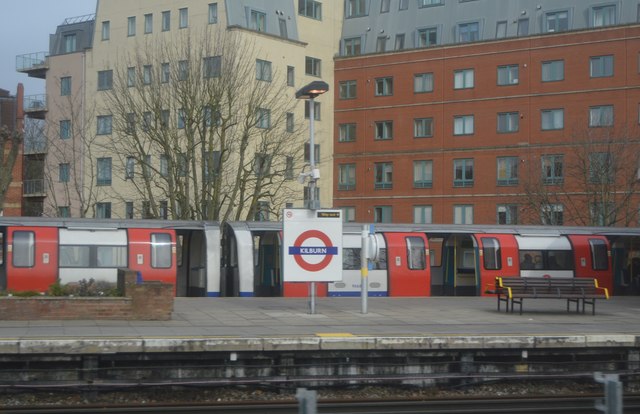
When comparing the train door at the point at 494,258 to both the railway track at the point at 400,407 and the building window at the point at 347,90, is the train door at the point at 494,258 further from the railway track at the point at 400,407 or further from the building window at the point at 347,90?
the building window at the point at 347,90

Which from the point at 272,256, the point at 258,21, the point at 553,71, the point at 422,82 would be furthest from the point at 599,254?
the point at 258,21

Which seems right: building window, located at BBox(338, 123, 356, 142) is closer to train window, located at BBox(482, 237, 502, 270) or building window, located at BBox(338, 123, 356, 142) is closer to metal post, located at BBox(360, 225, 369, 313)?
train window, located at BBox(482, 237, 502, 270)

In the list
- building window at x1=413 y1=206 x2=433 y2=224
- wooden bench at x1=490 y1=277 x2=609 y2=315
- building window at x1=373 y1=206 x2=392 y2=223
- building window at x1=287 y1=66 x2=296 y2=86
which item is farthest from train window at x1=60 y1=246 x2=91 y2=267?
building window at x1=373 y1=206 x2=392 y2=223

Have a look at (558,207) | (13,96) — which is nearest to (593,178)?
(558,207)

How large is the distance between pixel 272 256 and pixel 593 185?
23009 millimetres

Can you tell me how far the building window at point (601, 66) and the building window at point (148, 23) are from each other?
93.1 feet

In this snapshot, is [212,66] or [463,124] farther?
[463,124]

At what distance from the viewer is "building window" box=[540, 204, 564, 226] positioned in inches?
1900

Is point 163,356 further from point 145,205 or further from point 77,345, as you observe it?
point 145,205

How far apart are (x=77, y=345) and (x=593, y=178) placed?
37404 millimetres

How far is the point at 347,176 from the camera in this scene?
214 feet

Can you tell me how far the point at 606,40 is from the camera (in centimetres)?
5597

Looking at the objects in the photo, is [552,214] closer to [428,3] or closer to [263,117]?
[263,117]

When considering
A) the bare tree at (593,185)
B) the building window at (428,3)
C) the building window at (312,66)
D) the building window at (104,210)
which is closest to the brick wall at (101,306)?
the bare tree at (593,185)
